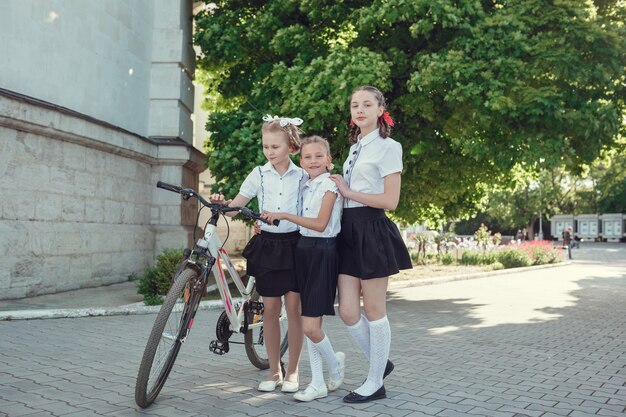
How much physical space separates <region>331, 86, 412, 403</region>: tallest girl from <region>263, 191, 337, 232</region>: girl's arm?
0.37 ft

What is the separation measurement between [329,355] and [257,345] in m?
0.98

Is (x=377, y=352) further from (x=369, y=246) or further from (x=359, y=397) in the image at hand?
(x=369, y=246)

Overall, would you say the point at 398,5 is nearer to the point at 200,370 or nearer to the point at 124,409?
the point at 200,370

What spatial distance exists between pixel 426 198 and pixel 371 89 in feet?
36.2

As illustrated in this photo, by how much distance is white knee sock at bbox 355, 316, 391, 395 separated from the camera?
15.2ft

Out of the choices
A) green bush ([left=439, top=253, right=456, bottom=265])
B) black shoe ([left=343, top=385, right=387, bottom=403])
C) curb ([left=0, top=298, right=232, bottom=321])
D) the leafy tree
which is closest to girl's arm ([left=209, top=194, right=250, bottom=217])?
black shoe ([left=343, top=385, right=387, bottom=403])

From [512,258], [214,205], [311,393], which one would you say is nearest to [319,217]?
[214,205]

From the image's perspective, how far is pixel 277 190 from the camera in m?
4.84

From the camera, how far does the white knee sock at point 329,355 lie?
4.70 m

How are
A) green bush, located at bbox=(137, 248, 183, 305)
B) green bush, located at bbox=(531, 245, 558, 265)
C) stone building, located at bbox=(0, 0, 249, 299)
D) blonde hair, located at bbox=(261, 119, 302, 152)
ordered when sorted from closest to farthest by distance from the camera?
blonde hair, located at bbox=(261, 119, 302, 152)
stone building, located at bbox=(0, 0, 249, 299)
green bush, located at bbox=(137, 248, 183, 305)
green bush, located at bbox=(531, 245, 558, 265)

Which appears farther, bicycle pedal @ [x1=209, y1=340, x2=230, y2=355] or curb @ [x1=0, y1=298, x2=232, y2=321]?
curb @ [x1=0, y1=298, x2=232, y2=321]

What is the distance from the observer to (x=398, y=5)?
37.4 ft

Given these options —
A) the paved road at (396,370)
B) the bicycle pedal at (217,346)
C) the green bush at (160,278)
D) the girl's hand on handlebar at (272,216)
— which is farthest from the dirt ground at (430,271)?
the girl's hand on handlebar at (272,216)

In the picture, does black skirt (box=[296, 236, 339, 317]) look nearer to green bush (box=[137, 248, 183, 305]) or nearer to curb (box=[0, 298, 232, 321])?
curb (box=[0, 298, 232, 321])
